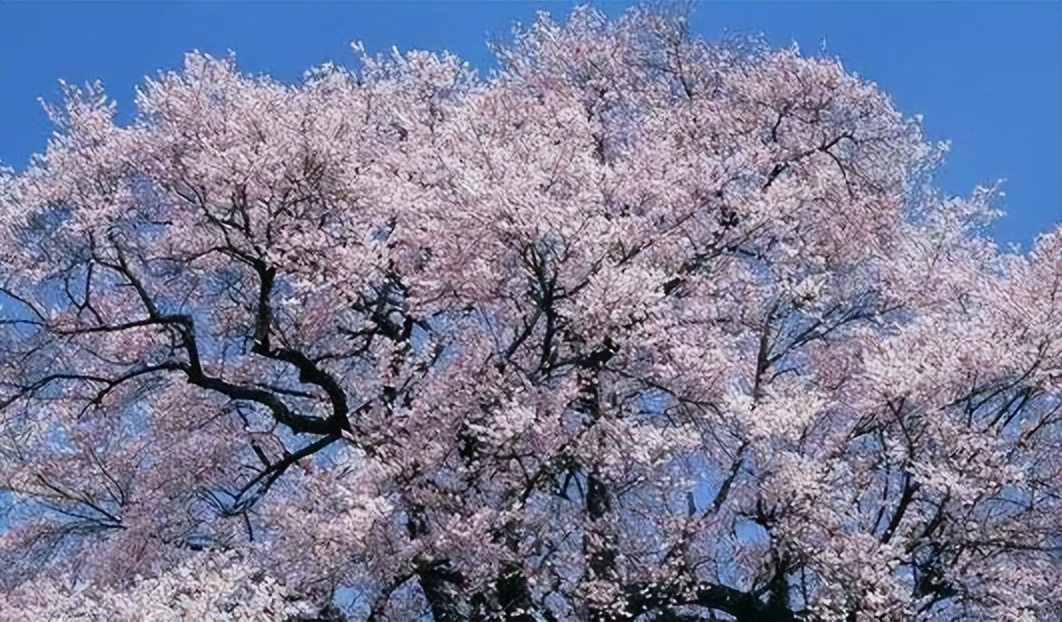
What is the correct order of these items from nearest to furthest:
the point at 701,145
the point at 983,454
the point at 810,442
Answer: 1. the point at 983,454
2. the point at 810,442
3. the point at 701,145

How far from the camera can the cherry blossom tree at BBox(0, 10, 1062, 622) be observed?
9.59 meters

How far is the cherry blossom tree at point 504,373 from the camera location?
9.59m

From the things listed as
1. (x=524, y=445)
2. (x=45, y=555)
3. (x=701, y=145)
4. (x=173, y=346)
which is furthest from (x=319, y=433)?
(x=701, y=145)

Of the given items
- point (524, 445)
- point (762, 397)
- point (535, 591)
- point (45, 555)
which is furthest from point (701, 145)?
point (45, 555)

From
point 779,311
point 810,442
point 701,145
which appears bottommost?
point 810,442

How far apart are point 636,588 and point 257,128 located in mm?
5100

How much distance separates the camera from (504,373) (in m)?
9.82

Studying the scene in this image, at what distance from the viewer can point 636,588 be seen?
9750mm

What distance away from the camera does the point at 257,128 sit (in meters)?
10.6

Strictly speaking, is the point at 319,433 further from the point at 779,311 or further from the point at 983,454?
the point at 983,454

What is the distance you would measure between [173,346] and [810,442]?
18.8 ft

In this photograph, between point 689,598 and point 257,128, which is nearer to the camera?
point 689,598

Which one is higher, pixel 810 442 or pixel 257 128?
pixel 257 128

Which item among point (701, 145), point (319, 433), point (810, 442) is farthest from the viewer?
point (701, 145)
